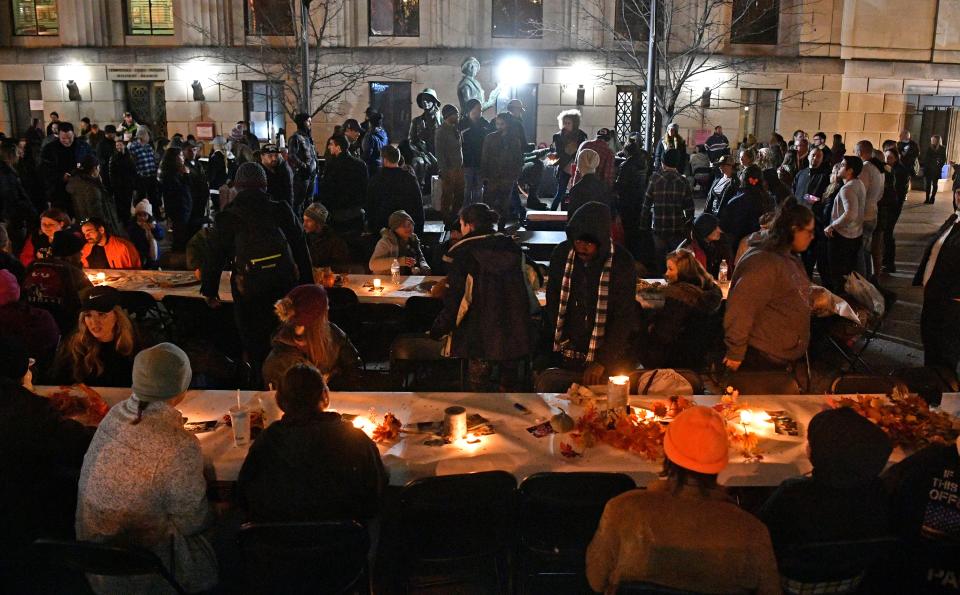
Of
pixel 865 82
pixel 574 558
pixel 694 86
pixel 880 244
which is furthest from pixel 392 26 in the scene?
pixel 574 558

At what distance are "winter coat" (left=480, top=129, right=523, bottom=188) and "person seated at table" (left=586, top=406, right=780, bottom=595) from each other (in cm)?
870

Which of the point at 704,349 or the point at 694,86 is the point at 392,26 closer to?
the point at 694,86

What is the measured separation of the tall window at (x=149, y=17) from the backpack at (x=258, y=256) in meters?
20.1

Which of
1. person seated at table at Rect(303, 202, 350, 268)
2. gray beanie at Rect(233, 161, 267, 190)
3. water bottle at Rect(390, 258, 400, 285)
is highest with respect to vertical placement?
gray beanie at Rect(233, 161, 267, 190)

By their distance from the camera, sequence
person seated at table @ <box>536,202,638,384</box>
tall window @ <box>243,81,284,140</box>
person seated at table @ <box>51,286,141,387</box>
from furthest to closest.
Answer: tall window @ <box>243,81,284,140</box> → person seated at table @ <box>536,202,638,384</box> → person seated at table @ <box>51,286,141,387</box>

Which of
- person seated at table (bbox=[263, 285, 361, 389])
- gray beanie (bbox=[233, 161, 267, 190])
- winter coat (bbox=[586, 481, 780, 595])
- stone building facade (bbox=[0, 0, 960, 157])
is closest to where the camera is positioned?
winter coat (bbox=[586, 481, 780, 595])

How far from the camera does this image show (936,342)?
627 cm

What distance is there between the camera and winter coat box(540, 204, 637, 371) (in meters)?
5.22

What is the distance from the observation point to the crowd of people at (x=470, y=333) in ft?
9.71

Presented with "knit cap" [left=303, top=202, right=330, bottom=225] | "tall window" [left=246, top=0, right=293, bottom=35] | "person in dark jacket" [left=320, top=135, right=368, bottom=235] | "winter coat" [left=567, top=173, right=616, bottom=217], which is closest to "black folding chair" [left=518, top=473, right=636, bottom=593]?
"knit cap" [left=303, top=202, right=330, bottom=225]

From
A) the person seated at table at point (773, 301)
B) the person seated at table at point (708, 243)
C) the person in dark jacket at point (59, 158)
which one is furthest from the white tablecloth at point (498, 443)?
the person in dark jacket at point (59, 158)

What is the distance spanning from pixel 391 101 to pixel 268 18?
420 cm

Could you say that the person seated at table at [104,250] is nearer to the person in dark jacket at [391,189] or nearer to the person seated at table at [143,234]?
the person seated at table at [143,234]

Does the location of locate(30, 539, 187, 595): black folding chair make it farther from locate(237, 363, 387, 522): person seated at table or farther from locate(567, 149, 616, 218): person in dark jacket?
locate(567, 149, 616, 218): person in dark jacket
